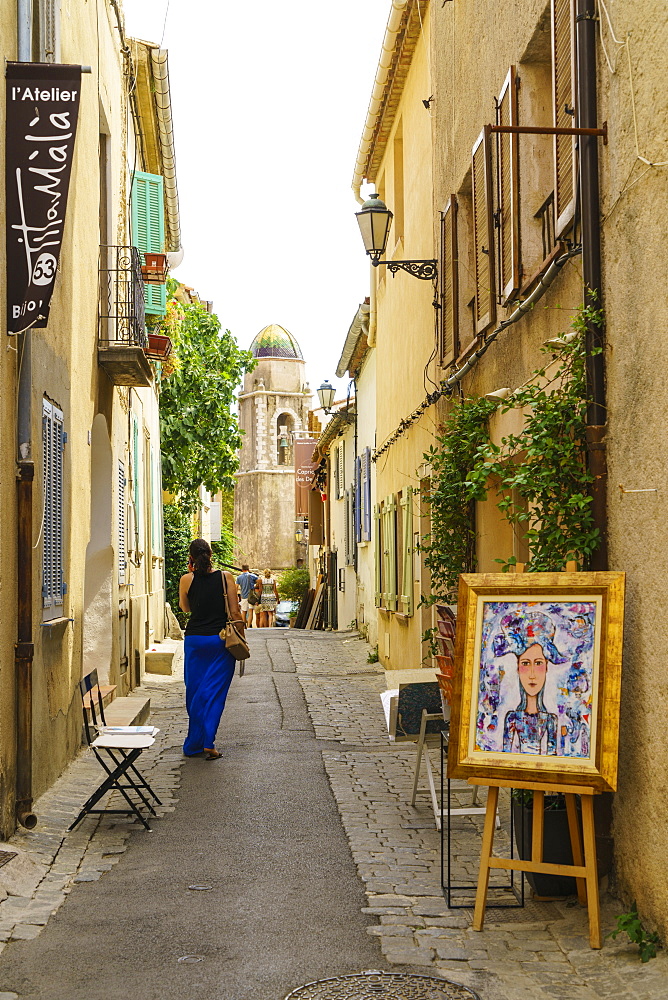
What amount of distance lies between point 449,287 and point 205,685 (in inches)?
165

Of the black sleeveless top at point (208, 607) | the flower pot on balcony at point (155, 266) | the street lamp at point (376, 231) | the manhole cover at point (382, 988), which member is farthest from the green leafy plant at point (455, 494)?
the flower pot on balcony at point (155, 266)

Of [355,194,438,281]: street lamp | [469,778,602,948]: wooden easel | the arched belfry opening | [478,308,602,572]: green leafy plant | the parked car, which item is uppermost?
the arched belfry opening

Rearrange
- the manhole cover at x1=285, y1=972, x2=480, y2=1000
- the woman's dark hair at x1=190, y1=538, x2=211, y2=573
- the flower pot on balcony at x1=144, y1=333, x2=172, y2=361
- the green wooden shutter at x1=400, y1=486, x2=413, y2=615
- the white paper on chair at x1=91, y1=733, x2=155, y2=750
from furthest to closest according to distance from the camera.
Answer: the flower pot on balcony at x1=144, y1=333, x2=172, y2=361
the green wooden shutter at x1=400, y1=486, x2=413, y2=615
the woman's dark hair at x1=190, y1=538, x2=211, y2=573
the white paper on chair at x1=91, y1=733, x2=155, y2=750
the manhole cover at x1=285, y1=972, x2=480, y2=1000

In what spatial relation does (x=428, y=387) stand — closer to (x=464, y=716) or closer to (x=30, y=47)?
(x=30, y=47)

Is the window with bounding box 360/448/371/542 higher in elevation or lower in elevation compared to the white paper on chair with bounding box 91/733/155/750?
higher

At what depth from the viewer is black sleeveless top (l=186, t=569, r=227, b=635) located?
9.55m

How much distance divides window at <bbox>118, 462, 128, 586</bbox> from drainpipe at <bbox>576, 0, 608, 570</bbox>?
8.37 m

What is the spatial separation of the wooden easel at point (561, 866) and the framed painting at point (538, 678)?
0.07m

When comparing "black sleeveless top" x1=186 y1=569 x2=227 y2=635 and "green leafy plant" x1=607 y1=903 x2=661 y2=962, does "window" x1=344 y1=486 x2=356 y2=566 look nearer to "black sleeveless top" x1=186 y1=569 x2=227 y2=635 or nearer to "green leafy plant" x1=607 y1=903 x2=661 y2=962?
"black sleeveless top" x1=186 y1=569 x2=227 y2=635

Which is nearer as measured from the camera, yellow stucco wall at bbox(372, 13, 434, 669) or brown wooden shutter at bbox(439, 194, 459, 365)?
brown wooden shutter at bbox(439, 194, 459, 365)

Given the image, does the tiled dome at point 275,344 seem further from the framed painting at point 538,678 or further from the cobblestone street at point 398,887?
the framed painting at point 538,678

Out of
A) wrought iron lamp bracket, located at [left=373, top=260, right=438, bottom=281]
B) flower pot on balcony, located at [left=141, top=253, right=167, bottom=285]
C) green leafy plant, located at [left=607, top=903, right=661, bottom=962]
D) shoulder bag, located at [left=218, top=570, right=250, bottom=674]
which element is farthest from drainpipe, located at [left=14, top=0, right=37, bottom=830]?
flower pot on balcony, located at [left=141, top=253, right=167, bottom=285]

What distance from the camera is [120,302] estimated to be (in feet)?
38.4

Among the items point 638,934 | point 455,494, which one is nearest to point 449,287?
point 455,494
